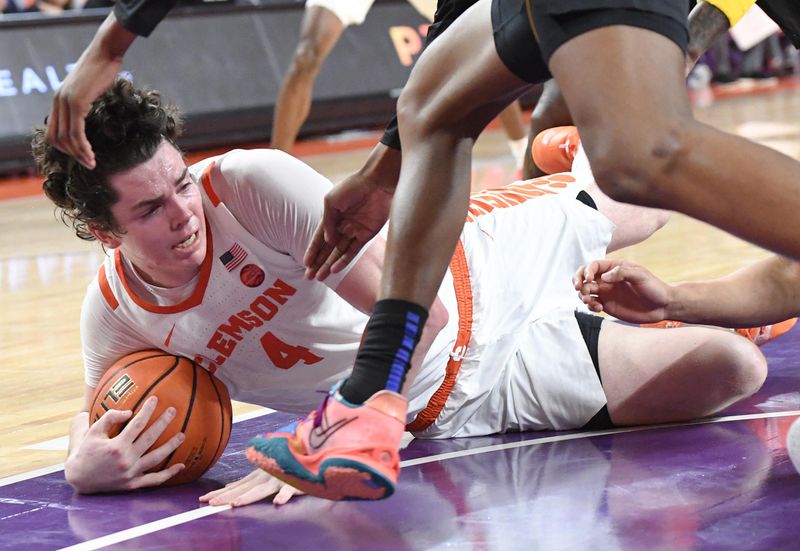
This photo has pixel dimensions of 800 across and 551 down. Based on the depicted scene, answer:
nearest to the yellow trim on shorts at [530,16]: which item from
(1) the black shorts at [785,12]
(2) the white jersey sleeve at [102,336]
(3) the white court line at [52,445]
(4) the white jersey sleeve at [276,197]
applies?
(4) the white jersey sleeve at [276,197]

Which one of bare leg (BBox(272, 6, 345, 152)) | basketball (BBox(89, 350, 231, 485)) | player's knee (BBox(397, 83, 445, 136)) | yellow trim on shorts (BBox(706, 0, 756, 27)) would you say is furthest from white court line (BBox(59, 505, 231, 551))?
bare leg (BBox(272, 6, 345, 152))

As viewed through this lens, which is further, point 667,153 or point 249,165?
point 249,165

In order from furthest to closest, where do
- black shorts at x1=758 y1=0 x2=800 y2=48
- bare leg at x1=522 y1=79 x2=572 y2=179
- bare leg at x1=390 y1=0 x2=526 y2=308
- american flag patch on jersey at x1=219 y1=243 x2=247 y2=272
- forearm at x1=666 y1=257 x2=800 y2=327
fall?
bare leg at x1=522 y1=79 x2=572 y2=179, black shorts at x1=758 y1=0 x2=800 y2=48, forearm at x1=666 y1=257 x2=800 y2=327, american flag patch on jersey at x1=219 y1=243 x2=247 y2=272, bare leg at x1=390 y1=0 x2=526 y2=308

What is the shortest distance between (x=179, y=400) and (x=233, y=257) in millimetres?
360

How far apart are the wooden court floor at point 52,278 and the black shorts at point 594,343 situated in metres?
1.12


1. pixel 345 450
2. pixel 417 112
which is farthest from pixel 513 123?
A: pixel 345 450

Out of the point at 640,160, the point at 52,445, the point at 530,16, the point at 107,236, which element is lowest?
the point at 52,445

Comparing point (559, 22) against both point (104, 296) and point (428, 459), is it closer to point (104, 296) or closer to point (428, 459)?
point (428, 459)

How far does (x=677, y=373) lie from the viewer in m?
3.41

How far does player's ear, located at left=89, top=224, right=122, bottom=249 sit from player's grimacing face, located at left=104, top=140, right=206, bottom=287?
0.08 ft

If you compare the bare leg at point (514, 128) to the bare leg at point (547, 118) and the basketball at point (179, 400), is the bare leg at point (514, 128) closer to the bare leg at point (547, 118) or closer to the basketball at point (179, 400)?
the bare leg at point (547, 118)

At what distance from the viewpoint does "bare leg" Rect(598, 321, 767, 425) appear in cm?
341

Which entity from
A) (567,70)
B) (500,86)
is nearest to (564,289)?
(500,86)

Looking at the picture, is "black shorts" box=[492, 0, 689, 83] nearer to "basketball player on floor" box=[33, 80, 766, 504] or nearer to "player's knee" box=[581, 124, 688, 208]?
"player's knee" box=[581, 124, 688, 208]
